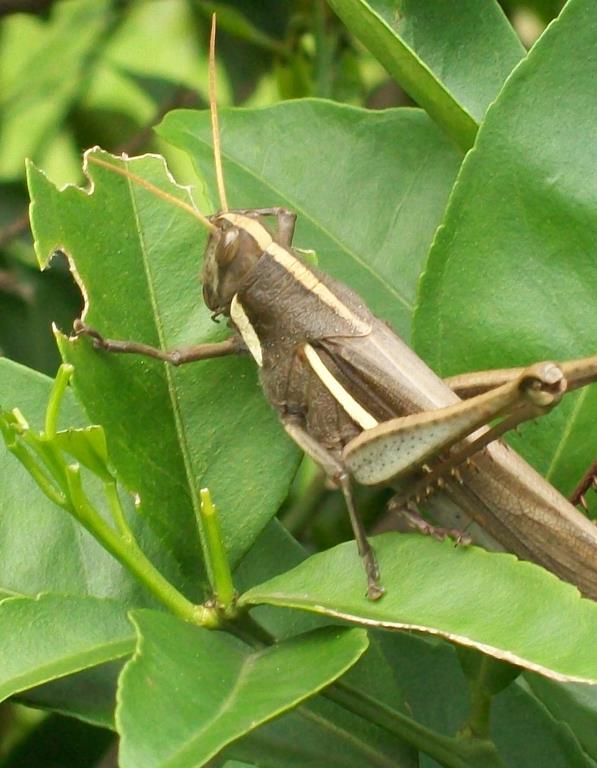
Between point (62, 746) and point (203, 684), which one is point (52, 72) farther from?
point (203, 684)

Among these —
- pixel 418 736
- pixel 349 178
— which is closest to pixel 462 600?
pixel 418 736

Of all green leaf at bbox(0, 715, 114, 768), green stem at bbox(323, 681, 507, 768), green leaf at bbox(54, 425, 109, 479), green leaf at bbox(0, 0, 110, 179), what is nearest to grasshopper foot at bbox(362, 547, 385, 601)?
green stem at bbox(323, 681, 507, 768)

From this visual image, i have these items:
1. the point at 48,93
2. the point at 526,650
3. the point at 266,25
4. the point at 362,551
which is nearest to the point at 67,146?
the point at 48,93

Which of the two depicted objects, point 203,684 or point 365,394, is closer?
point 203,684

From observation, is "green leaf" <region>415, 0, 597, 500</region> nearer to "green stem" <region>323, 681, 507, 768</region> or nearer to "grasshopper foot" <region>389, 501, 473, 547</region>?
"grasshopper foot" <region>389, 501, 473, 547</region>

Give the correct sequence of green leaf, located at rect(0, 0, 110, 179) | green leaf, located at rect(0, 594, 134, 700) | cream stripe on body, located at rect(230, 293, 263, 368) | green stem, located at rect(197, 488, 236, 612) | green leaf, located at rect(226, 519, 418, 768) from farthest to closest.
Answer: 1. green leaf, located at rect(0, 0, 110, 179)
2. cream stripe on body, located at rect(230, 293, 263, 368)
3. green leaf, located at rect(226, 519, 418, 768)
4. green stem, located at rect(197, 488, 236, 612)
5. green leaf, located at rect(0, 594, 134, 700)

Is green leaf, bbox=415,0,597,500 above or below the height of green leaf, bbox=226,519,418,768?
above
